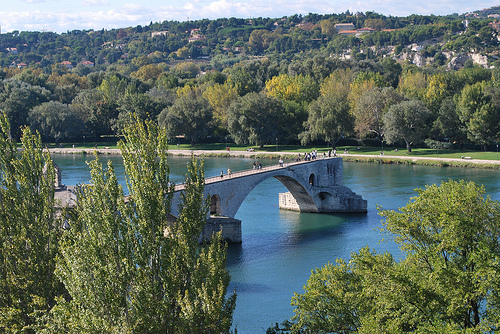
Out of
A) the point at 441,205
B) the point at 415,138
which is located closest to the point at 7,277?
the point at 441,205

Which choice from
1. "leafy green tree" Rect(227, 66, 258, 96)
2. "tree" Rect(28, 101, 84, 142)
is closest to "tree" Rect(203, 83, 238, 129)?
"leafy green tree" Rect(227, 66, 258, 96)

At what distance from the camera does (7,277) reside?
19.4m

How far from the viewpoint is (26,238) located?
20.2m

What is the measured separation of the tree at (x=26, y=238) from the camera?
19.1 metres

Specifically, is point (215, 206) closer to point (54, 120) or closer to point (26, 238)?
point (26, 238)

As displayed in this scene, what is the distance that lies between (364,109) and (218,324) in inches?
2744

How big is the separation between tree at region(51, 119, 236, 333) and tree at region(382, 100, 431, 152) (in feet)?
206

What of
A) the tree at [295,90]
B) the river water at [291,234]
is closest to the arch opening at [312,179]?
the river water at [291,234]

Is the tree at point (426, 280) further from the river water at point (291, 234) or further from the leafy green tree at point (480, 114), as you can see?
the leafy green tree at point (480, 114)

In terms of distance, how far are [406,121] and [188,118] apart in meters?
Result: 32.7

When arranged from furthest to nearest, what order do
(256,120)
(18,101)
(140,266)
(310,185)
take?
(18,101) → (256,120) → (310,185) → (140,266)

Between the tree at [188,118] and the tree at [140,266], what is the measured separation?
2858 inches

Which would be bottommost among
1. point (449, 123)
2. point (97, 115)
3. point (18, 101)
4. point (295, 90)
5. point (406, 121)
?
point (449, 123)

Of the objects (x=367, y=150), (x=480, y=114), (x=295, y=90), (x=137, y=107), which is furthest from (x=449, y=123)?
(x=137, y=107)
